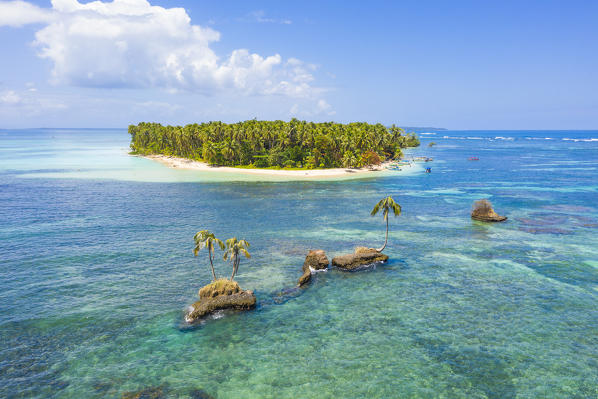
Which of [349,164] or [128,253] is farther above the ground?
[349,164]

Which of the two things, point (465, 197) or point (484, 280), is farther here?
point (465, 197)

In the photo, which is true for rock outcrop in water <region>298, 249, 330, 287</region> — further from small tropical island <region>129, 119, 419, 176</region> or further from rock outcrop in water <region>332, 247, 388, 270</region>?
small tropical island <region>129, 119, 419, 176</region>

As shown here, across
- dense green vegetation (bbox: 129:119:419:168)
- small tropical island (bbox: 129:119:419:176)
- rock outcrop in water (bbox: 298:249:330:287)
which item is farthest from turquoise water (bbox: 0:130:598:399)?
dense green vegetation (bbox: 129:119:419:168)

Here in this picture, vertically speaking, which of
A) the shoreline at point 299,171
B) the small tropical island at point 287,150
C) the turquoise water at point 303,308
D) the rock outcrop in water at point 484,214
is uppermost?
the small tropical island at point 287,150

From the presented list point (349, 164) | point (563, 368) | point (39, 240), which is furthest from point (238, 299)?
point (349, 164)

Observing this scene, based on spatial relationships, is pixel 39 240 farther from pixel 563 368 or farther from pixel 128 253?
pixel 563 368

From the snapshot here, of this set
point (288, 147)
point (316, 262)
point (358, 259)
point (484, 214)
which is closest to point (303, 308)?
point (316, 262)

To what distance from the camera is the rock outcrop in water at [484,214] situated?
73812 millimetres

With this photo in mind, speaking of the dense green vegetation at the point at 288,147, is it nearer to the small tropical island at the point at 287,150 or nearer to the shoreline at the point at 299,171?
the small tropical island at the point at 287,150

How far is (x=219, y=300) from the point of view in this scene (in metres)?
38.5

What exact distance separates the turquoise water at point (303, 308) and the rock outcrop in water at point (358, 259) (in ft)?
4.31

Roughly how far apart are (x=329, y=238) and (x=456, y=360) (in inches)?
1384

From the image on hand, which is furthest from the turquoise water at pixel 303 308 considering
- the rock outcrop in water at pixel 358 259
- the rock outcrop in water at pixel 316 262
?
the rock outcrop in water at pixel 316 262

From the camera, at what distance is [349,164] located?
526 feet
